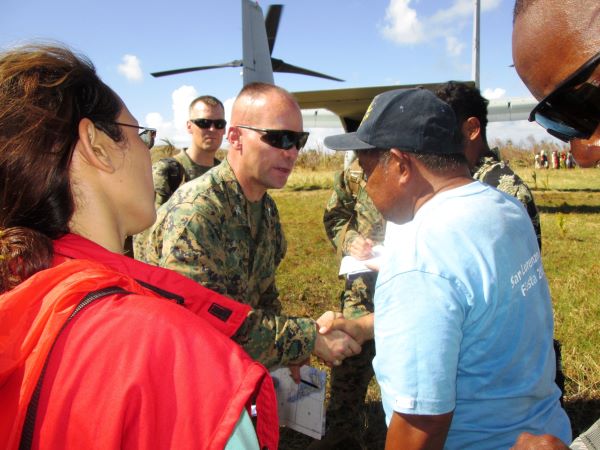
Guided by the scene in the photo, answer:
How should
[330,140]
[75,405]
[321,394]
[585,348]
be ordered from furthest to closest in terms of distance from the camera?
1. [585,348]
2. [330,140]
3. [321,394]
4. [75,405]

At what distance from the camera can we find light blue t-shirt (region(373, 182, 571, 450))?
4.43ft

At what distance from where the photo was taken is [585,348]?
4559 mm

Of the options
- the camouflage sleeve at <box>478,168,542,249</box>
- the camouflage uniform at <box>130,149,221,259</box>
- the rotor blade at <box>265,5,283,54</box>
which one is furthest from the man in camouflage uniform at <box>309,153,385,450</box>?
the rotor blade at <box>265,5,283,54</box>

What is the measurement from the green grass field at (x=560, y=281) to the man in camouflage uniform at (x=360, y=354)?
0.62 ft

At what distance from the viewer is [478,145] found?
333 centimetres

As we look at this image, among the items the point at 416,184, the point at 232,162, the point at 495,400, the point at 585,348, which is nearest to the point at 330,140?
the point at 232,162

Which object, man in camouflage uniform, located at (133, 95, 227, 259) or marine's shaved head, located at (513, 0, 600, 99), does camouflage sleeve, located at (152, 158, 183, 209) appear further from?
marine's shaved head, located at (513, 0, 600, 99)

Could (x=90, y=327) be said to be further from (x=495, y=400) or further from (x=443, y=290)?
(x=495, y=400)

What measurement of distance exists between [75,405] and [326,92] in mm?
15072

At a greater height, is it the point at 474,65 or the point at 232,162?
the point at 474,65

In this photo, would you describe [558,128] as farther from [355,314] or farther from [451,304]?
[355,314]

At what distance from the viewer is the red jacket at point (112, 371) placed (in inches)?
30.4

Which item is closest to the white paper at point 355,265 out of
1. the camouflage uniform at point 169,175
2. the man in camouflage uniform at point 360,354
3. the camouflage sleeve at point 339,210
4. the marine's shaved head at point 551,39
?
the man in camouflage uniform at point 360,354

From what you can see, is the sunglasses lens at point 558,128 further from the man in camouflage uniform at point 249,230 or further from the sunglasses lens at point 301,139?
the sunglasses lens at point 301,139
